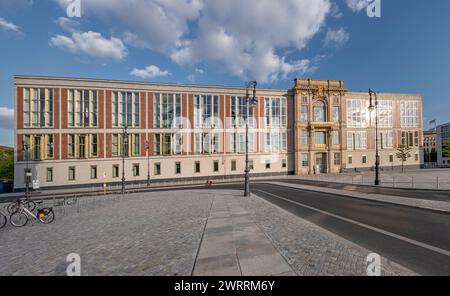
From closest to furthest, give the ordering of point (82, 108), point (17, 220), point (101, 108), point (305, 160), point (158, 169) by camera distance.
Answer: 1. point (17, 220)
2. point (82, 108)
3. point (101, 108)
4. point (158, 169)
5. point (305, 160)

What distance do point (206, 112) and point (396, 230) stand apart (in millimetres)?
32234

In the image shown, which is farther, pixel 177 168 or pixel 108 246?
pixel 177 168

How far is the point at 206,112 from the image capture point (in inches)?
1391

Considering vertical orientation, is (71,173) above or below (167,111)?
below

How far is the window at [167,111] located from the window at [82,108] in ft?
32.7

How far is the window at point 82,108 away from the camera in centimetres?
2970

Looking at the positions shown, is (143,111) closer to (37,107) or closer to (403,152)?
(37,107)

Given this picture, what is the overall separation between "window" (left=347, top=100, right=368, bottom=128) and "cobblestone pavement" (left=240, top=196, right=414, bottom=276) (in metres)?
44.5

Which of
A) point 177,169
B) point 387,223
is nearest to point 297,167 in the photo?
point 177,169

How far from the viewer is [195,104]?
114 feet

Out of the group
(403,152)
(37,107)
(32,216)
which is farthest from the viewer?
(403,152)

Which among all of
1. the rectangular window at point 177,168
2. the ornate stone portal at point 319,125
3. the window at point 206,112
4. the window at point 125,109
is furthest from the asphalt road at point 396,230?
the window at point 125,109

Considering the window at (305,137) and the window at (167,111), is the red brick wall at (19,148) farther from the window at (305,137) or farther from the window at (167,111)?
the window at (305,137)

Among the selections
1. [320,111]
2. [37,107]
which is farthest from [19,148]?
[320,111]
